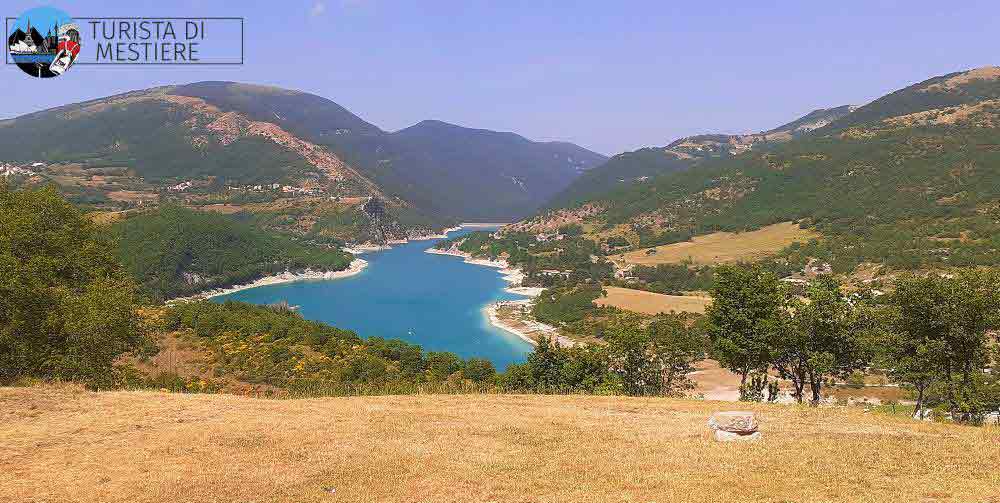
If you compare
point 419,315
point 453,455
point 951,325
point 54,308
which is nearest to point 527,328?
point 419,315

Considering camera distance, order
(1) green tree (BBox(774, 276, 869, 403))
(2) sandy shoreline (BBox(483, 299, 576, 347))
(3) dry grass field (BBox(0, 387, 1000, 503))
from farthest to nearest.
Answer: (2) sandy shoreline (BBox(483, 299, 576, 347)), (1) green tree (BBox(774, 276, 869, 403)), (3) dry grass field (BBox(0, 387, 1000, 503))

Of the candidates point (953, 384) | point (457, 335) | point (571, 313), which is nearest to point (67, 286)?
point (953, 384)

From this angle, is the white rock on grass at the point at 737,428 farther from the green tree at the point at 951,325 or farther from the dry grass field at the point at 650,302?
the dry grass field at the point at 650,302

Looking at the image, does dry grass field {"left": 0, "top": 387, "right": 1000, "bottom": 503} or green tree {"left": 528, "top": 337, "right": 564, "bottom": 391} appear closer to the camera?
dry grass field {"left": 0, "top": 387, "right": 1000, "bottom": 503}

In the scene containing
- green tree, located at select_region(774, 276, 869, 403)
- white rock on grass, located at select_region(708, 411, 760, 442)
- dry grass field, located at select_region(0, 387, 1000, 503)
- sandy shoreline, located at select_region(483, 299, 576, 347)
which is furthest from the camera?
sandy shoreline, located at select_region(483, 299, 576, 347)

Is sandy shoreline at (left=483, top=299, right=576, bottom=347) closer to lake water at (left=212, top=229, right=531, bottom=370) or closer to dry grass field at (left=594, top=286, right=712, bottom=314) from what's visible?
lake water at (left=212, top=229, right=531, bottom=370)

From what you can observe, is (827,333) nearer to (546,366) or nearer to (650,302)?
(546,366)

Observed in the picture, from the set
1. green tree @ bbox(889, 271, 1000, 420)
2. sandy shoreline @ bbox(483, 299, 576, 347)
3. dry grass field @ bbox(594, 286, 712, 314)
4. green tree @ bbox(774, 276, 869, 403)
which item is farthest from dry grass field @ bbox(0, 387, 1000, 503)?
dry grass field @ bbox(594, 286, 712, 314)

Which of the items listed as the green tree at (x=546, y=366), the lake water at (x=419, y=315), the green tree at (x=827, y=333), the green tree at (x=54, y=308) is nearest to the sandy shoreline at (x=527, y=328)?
A: the lake water at (x=419, y=315)
